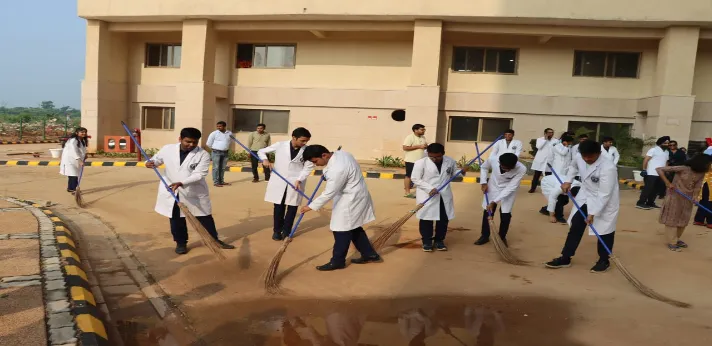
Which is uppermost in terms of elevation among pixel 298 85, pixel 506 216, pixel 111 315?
pixel 298 85

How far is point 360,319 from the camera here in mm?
4281

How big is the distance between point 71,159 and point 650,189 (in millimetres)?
10801

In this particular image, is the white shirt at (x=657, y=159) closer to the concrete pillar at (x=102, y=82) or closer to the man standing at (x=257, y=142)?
the man standing at (x=257, y=142)

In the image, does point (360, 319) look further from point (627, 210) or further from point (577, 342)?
point (627, 210)

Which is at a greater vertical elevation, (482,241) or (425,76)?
(425,76)

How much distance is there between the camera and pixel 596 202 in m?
5.61

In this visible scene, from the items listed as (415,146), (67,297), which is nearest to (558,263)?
(415,146)

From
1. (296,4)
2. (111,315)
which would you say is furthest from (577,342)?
(296,4)

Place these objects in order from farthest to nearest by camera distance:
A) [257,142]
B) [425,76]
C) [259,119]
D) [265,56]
Result: [259,119] < [265,56] < [425,76] < [257,142]

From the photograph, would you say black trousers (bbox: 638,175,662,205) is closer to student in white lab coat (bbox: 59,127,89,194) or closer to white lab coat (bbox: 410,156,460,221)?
white lab coat (bbox: 410,156,460,221)

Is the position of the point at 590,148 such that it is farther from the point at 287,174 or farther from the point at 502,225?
the point at 287,174

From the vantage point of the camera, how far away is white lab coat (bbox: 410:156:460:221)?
635 cm

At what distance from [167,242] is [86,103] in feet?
43.7

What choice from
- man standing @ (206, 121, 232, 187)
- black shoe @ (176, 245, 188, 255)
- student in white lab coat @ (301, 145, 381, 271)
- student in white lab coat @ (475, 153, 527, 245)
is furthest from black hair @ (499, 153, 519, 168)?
man standing @ (206, 121, 232, 187)
